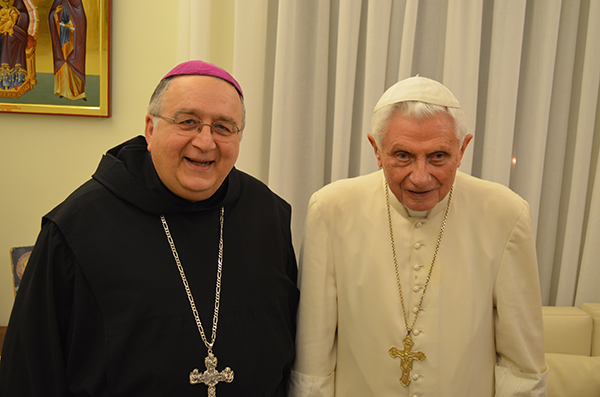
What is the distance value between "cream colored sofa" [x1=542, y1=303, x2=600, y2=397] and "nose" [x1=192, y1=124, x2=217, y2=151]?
2061mm

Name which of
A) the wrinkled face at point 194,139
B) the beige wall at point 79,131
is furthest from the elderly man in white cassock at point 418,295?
the beige wall at point 79,131

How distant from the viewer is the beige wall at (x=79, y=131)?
2707mm

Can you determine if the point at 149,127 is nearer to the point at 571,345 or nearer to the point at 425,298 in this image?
the point at 425,298

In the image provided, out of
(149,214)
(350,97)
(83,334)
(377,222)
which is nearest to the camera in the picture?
(83,334)

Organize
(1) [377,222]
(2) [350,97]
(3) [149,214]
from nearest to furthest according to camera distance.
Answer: (3) [149,214]
(1) [377,222]
(2) [350,97]

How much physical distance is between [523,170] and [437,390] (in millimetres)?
1570

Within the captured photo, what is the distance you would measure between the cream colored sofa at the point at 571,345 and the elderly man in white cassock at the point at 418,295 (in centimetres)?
81

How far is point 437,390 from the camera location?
1646 millimetres

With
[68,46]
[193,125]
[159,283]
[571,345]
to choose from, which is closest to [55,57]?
[68,46]

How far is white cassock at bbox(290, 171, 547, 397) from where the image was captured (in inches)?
65.3

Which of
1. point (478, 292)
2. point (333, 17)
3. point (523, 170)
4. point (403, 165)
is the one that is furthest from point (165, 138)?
point (523, 170)

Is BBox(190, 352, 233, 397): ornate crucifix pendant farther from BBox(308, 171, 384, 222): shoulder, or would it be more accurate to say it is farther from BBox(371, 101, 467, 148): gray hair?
BBox(371, 101, 467, 148): gray hair

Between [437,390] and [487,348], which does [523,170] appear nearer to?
[487,348]

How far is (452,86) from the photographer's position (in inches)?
102
